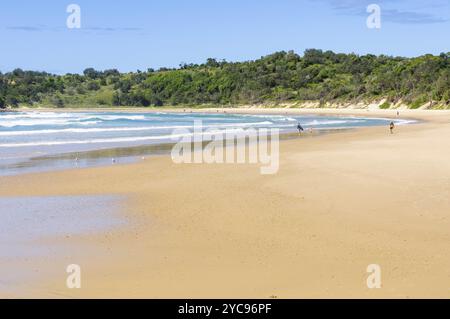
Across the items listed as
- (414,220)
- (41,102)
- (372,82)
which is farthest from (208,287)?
(41,102)

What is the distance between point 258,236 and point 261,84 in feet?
396

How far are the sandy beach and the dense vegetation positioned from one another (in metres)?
64.9

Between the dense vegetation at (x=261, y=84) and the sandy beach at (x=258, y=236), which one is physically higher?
the dense vegetation at (x=261, y=84)

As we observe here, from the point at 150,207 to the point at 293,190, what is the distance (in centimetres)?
332

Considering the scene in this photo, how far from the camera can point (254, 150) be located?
25.3 m

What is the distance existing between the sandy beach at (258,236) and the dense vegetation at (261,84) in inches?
2553

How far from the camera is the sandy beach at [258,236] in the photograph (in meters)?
A: 7.10

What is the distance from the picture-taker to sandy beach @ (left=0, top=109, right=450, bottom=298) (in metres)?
7.10

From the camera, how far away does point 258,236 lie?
9.55 metres

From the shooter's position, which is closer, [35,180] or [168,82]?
[35,180]

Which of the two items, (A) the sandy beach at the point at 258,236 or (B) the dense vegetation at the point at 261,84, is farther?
(B) the dense vegetation at the point at 261,84

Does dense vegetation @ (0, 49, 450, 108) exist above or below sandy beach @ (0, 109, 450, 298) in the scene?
above

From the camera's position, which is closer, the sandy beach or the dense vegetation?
the sandy beach
